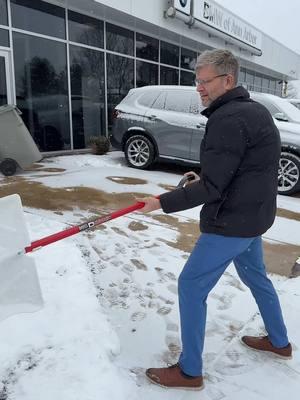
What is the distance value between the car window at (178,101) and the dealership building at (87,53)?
11.6 feet

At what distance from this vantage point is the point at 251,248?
246 centimetres

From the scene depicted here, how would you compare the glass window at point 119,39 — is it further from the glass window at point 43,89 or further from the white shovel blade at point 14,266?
the white shovel blade at point 14,266

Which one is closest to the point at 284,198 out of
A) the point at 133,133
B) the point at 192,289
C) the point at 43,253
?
the point at 133,133

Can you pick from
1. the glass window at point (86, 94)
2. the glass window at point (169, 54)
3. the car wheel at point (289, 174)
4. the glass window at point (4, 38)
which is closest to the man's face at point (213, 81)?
the car wheel at point (289, 174)

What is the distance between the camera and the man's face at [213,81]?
6.88 ft

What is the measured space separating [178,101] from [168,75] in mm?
6824

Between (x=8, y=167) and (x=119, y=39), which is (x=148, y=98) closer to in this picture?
(x=8, y=167)

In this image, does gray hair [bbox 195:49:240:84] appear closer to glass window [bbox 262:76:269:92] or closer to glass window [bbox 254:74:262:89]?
glass window [bbox 254:74:262:89]

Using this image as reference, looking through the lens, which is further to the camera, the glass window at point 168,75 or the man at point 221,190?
the glass window at point 168,75

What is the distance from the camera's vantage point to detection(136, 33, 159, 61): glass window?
13041mm

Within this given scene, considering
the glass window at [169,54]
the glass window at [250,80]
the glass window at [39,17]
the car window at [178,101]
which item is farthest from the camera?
the glass window at [250,80]

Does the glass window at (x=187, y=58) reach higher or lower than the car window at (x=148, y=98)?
higher

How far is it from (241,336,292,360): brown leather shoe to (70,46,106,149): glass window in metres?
9.29

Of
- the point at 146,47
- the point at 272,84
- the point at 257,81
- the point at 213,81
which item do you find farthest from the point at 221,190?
the point at 272,84
